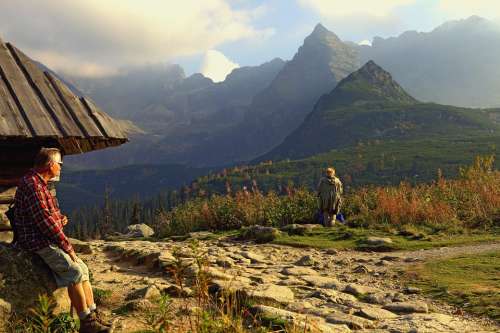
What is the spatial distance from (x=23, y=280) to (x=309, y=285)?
4543 mm

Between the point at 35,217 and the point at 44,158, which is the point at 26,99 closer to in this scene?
the point at 44,158

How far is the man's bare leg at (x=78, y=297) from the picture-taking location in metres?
5.44

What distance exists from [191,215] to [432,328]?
13217 mm

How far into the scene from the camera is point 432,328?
5566mm

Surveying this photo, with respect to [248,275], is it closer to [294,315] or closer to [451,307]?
[294,315]

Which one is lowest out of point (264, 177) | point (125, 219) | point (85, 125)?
point (125, 219)

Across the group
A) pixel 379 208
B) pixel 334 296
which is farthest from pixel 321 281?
pixel 379 208

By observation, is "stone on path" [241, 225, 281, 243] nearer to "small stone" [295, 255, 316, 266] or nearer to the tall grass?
the tall grass

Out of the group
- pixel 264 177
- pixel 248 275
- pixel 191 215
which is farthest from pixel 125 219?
pixel 248 275

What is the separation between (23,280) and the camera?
5.70m

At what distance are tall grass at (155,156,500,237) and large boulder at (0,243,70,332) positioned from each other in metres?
11.1

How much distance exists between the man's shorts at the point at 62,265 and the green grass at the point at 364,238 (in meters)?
→ 7.85

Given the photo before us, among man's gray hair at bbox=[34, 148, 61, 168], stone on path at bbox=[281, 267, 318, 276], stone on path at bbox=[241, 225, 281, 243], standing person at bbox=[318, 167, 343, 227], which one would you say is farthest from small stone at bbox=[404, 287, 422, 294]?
standing person at bbox=[318, 167, 343, 227]

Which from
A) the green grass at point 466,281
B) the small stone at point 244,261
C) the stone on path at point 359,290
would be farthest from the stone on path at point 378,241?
the stone on path at point 359,290
